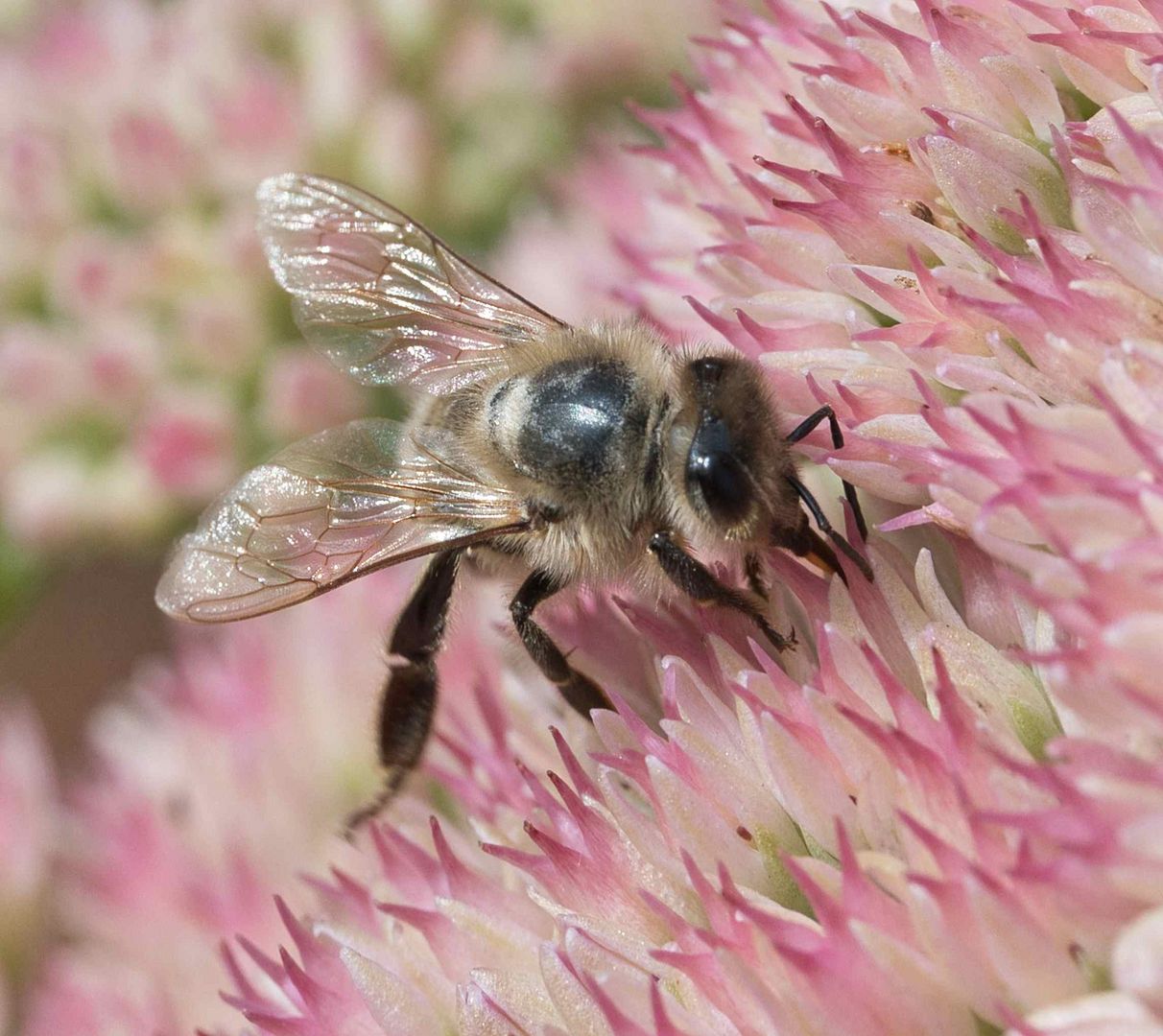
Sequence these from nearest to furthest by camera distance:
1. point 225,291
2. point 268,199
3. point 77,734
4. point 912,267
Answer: point 912,267
point 268,199
point 225,291
point 77,734

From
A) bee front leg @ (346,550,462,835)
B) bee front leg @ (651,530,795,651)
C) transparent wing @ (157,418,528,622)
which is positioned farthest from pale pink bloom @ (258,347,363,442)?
bee front leg @ (651,530,795,651)

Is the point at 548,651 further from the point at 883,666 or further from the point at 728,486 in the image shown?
the point at 883,666

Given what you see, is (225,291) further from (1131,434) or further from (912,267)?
(1131,434)

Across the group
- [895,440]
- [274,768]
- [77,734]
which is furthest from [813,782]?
[77,734]

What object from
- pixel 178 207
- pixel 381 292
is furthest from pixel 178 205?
pixel 381 292

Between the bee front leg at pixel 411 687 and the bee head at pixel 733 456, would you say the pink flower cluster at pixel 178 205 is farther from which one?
the bee head at pixel 733 456

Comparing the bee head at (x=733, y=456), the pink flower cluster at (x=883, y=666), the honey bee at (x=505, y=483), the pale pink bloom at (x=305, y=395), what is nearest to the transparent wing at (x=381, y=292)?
the honey bee at (x=505, y=483)

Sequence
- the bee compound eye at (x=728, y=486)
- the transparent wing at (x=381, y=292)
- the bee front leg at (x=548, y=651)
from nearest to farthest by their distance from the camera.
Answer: the bee compound eye at (x=728, y=486) < the bee front leg at (x=548, y=651) < the transparent wing at (x=381, y=292)
